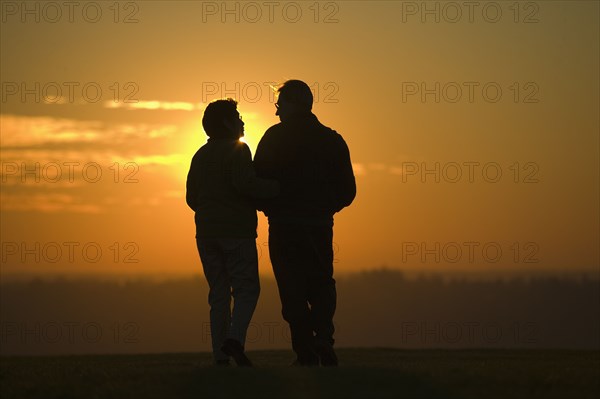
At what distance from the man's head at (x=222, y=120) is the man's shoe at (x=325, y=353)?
2.06m

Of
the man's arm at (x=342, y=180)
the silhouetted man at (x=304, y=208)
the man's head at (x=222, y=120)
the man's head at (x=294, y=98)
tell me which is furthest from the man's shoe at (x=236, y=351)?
the man's head at (x=294, y=98)

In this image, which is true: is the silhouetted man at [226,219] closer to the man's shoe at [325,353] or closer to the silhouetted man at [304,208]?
the silhouetted man at [304,208]

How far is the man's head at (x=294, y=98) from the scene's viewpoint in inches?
380

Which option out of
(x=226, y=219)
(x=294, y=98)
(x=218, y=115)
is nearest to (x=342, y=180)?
(x=294, y=98)

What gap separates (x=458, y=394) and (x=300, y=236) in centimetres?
286

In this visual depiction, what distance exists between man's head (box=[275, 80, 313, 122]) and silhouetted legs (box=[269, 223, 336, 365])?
1087 millimetres

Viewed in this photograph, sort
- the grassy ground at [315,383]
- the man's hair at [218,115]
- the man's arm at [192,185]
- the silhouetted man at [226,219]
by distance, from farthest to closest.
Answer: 1. the man's arm at [192,185]
2. the man's hair at [218,115]
3. the silhouetted man at [226,219]
4. the grassy ground at [315,383]

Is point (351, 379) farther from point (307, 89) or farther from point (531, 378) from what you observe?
point (307, 89)

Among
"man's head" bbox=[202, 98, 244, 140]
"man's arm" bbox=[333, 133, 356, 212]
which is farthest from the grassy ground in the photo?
"man's head" bbox=[202, 98, 244, 140]

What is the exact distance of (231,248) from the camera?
9328 mm

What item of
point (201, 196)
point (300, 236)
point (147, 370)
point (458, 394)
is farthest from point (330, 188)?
point (458, 394)

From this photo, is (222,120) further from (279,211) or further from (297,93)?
(279,211)

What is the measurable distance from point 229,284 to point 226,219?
2.14ft

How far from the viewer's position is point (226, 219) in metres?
9.36
